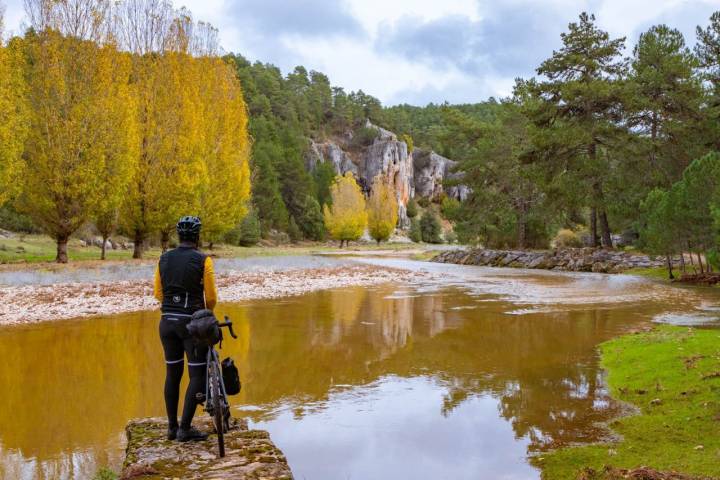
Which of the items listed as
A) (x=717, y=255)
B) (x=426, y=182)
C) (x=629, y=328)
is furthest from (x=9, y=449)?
(x=426, y=182)

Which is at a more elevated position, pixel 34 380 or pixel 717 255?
pixel 717 255

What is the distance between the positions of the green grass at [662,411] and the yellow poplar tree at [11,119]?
26.6 metres

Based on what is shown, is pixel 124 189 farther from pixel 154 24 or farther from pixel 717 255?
pixel 717 255

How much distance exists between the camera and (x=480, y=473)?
5340mm

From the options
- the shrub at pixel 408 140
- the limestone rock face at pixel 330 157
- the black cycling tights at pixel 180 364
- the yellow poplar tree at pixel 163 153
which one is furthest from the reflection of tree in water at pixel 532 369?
the shrub at pixel 408 140

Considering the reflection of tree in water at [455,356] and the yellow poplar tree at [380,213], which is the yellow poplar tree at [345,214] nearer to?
the yellow poplar tree at [380,213]

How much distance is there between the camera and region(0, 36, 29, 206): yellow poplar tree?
26031mm

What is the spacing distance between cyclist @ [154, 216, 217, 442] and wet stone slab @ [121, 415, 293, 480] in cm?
21

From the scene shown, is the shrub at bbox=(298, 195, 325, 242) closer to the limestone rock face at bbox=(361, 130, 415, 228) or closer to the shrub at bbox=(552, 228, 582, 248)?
the limestone rock face at bbox=(361, 130, 415, 228)

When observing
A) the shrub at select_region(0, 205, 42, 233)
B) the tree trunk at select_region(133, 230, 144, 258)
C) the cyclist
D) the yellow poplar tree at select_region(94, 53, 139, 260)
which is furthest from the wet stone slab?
the shrub at select_region(0, 205, 42, 233)

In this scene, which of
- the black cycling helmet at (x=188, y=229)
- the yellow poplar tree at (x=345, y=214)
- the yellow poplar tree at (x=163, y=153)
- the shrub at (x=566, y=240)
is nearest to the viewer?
the black cycling helmet at (x=188, y=229)

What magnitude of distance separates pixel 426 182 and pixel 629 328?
125617 millimetres

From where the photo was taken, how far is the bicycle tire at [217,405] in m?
4.55

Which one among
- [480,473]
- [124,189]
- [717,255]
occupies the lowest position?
[480,473]
